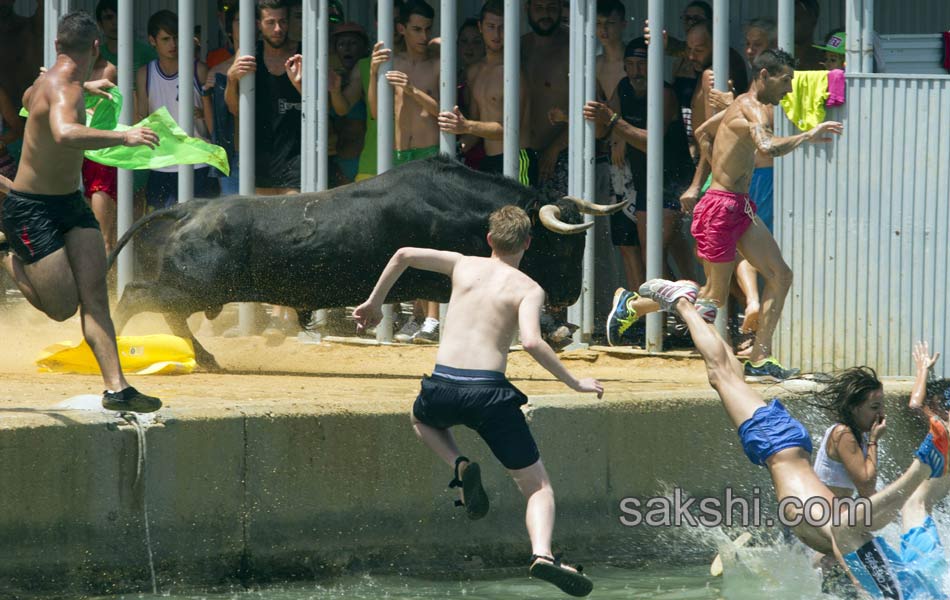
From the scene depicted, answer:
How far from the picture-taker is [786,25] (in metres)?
10.8

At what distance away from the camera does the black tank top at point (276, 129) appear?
40.6 ft

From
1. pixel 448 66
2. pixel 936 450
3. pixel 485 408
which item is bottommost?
pixel 936 450

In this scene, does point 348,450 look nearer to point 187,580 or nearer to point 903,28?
point 187,580

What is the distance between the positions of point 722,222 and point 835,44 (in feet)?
6.03

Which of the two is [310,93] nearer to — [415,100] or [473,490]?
[415,100]


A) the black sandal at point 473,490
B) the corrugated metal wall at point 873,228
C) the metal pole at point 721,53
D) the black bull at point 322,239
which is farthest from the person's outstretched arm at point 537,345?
the metal pole at point 721,53

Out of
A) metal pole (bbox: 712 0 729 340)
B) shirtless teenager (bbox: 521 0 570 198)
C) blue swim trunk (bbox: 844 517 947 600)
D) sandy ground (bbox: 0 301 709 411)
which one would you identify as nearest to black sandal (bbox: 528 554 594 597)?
blue swim trunk (bbox: 844 517 947 600)

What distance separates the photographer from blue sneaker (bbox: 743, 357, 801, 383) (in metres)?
9.95

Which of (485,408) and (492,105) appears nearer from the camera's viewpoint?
(485,408)

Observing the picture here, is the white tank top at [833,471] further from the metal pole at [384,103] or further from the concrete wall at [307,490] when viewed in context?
the metal pole at [384,103]

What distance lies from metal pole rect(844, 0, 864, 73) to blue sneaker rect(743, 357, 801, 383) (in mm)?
1891

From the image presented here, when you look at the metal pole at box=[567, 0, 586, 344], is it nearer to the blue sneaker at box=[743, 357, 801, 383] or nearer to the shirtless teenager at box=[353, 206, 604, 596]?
the blue sneaker at box=[743, 357, 801, 383]

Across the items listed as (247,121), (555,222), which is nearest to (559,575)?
(555,222)

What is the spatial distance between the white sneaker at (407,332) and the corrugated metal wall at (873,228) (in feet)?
9.09
